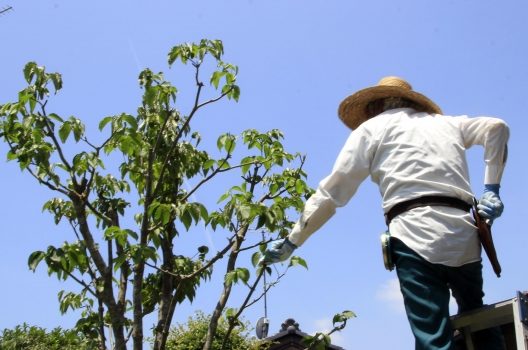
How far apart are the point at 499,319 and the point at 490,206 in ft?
1.39

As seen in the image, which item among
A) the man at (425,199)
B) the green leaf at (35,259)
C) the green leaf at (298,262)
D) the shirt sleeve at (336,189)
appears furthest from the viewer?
the green leaf at (298,262)

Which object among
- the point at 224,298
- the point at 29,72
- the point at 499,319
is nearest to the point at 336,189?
the point at 499,319

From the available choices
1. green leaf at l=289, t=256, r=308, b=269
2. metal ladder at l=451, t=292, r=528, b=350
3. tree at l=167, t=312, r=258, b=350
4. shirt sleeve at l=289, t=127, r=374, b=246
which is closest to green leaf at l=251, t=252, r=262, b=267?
green leaf at l=289, t=256, r=308, b=269

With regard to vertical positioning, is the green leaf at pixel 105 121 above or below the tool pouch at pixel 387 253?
above

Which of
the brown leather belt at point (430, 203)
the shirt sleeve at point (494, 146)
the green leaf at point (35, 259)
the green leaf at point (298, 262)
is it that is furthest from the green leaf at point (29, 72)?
the shirt sleeve at point (494, 146)

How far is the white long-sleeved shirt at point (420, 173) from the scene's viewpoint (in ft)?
8.34

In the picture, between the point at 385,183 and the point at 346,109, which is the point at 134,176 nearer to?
the point at 346,109

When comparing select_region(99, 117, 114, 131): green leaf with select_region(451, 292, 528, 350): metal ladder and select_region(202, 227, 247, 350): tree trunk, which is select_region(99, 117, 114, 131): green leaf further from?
select_region(451, 292, 528, 350): metal ladder

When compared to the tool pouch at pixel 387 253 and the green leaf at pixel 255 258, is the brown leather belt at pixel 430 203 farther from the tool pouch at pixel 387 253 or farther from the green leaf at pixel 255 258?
the green leaf at pixel 255 258

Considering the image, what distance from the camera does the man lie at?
8.20 feet

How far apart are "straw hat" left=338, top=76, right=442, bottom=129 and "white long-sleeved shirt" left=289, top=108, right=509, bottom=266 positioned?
136 millimetres

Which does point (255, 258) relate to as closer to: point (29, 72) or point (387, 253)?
point (387, 253)

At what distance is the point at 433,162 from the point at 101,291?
261cm

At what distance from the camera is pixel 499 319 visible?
249 cm
